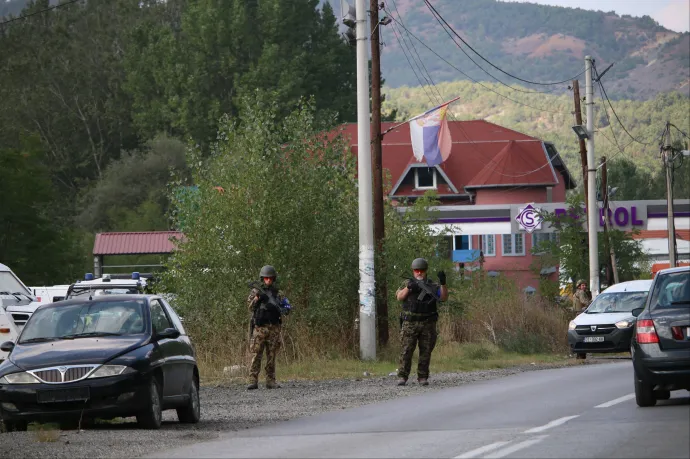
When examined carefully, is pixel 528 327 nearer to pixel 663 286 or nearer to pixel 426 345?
pixel 426 345

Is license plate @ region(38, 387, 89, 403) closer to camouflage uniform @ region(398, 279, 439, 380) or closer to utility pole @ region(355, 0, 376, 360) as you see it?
camouflage uniform @ region(398, 279, 439, 380)

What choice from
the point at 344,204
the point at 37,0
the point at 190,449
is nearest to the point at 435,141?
the point at 344,204

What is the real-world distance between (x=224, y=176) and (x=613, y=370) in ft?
29.0

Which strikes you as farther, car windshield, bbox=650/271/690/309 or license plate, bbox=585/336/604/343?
license plate, bbox=585/336/604/343

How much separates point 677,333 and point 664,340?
16 cm

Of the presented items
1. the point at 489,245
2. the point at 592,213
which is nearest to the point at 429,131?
the point at 592,213

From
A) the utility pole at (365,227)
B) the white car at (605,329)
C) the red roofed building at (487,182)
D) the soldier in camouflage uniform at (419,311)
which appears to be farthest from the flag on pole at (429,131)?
the red roofed building at (487,182)

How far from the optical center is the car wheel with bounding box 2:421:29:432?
1475 centimetres

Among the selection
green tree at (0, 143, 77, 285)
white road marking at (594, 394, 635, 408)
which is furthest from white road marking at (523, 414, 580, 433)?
green tree at (0, 143, 77, 285)

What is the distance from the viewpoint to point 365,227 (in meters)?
26.6

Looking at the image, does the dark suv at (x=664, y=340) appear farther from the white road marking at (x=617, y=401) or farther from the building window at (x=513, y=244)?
the building window at (x=513, y=244)

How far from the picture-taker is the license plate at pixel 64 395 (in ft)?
46.3

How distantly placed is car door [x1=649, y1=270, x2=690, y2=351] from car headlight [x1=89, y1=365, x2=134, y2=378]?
572 centimetres

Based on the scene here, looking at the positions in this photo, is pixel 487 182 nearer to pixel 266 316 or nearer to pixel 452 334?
pixel 452 334
